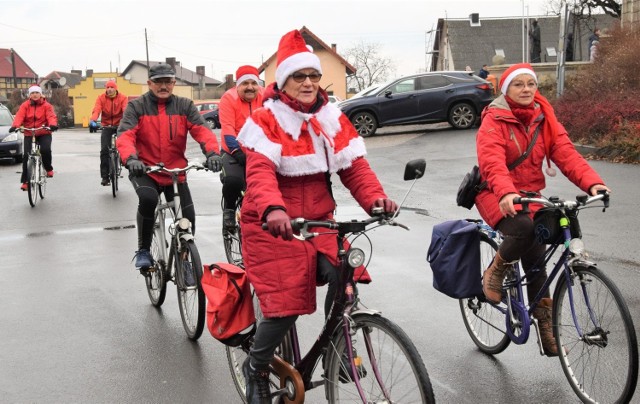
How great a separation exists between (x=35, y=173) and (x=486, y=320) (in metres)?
10.7

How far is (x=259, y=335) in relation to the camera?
390 cm

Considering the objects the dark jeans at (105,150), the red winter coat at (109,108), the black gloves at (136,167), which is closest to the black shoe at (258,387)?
the black gloves at (136,167)

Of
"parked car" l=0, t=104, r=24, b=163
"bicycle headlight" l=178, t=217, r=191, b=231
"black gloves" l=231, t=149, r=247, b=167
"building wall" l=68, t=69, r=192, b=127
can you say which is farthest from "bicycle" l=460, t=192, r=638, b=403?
"building wall" l=68, t=69, r=192, b=127

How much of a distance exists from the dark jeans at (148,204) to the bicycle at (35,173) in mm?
7753

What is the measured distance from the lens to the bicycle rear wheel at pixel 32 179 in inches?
548

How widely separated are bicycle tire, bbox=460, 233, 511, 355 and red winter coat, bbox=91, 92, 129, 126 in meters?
10.8

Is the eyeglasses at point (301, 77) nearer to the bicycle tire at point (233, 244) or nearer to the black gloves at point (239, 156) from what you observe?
the black gloves at point (239, 156)

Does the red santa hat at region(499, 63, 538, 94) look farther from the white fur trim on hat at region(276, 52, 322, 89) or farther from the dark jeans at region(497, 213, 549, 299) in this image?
the white fur trim on hat at region(276, 52, 322, 89)

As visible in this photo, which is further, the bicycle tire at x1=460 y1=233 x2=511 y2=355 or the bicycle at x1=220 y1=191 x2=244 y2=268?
the bicycle at x1=220 y1=191 x2=244 y2=268

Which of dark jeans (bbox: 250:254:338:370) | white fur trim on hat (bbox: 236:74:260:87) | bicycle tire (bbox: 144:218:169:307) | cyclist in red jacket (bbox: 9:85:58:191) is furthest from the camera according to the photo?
cyclist in red jacket (bbox: 9:85:58:191)

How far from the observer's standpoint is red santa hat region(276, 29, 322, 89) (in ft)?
13.0

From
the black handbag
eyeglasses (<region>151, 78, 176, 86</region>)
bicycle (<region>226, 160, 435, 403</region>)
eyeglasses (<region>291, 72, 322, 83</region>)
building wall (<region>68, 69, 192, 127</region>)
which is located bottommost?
bicycle (<region>226, 160, 435, 403</region>)

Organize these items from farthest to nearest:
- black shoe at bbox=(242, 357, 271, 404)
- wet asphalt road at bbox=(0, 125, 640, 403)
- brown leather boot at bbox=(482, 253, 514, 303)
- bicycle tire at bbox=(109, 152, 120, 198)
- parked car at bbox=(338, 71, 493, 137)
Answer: parked car at bbox=(338, 71, 493, 137)
bicycle tire at bbox=(109, 152, 120, 198)
wet asphalt road at bbox=(0, 125, 640, 403)
brown leather boot at bbox=(482, 253, 514, 303)
black shoe at bbox=(242, 357, 271, 404)

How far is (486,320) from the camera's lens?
5.43m
